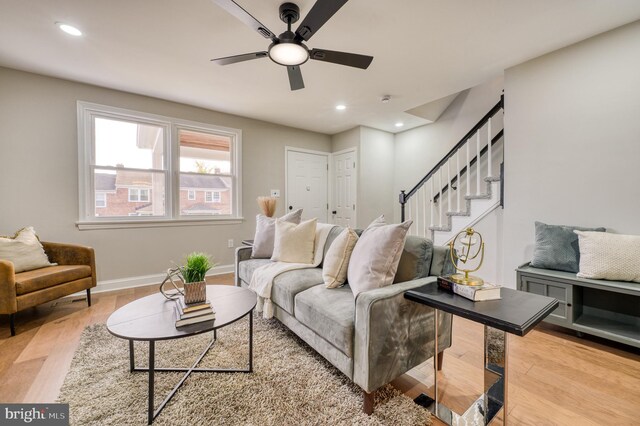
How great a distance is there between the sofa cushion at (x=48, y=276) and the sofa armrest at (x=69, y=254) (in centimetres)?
8

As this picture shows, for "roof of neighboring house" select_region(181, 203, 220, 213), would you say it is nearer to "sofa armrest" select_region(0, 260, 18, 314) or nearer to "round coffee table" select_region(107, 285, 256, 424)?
"sofa armrest" select_region(0, 260, 18, 314)

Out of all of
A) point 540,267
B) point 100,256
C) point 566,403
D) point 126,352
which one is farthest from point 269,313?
point 100,256

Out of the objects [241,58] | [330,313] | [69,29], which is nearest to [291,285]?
[330,313]

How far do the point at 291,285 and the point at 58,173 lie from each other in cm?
312

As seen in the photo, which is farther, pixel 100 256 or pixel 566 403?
pixel 100 256

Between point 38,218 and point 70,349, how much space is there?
1.87 m

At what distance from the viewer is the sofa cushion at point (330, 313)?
4.69 feet

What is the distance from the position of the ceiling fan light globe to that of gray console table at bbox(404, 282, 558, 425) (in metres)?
1.73

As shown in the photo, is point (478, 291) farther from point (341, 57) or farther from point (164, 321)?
point (341, 57)

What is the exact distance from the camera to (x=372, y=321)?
1321 mm

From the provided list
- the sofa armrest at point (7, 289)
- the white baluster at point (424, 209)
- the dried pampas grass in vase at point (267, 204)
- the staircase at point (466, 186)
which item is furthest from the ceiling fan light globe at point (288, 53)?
the white baluster at point (424, 209)

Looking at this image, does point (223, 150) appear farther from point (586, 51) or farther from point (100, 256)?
point (586, 51)

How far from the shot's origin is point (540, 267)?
2.35 metres

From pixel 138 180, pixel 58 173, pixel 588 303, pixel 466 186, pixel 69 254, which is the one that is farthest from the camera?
pixel 466 186
